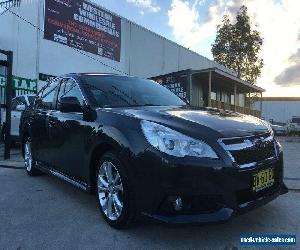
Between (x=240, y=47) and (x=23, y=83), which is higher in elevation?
(x=240, y=47)

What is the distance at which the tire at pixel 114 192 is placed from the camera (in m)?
3.67

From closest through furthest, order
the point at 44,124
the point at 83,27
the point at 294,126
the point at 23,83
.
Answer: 1. the point at 44,124
2. the point at 23,83
3. the point at 83,27
4. the point at 294,126

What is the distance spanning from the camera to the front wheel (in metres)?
6.54

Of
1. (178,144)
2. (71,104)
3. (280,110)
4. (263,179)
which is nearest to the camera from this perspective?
(178,144)

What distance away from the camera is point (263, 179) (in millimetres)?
3744

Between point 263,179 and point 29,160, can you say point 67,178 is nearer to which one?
point 29,160

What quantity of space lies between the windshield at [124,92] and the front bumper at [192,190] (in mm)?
1334

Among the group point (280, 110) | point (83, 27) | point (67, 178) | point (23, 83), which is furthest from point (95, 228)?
point (280, 110)

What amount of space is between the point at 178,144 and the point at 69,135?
72.1 inches

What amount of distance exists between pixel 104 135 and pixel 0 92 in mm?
12817

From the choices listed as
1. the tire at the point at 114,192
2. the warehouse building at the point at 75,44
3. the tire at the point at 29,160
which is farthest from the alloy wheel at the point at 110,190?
the warehouse building at the point at 75,44

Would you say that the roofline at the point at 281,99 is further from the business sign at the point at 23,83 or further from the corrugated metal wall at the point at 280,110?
the business sign at the point at 23,83

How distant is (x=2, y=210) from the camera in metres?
4.66

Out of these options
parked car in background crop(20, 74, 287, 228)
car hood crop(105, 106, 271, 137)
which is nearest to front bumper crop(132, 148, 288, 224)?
parked car in background crop(20, 74, 287, 228)
